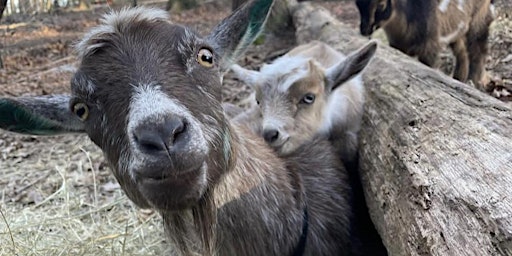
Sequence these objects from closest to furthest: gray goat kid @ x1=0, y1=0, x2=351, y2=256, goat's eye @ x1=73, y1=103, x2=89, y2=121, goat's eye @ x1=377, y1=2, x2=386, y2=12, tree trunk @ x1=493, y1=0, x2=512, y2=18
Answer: gray goat kid @ x1=0, y1=0, x2=351, y2=256, goat's eye @ x1=73, y1=103, x2=89, y2=121, goat's eye @ x1=377, y1=2, x2=386, y2=12, tree trunk @ x1=493, y1=0, x2=512, y2=18

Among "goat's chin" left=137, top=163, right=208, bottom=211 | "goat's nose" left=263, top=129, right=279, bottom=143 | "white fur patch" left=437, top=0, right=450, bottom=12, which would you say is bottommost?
"goat's nose" left=263, top=129, right=279, bottom=143

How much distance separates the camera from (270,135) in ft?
12.4

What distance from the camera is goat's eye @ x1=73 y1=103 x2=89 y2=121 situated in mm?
2613

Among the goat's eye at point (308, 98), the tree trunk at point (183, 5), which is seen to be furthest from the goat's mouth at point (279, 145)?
the tree trunk at point (183, 5)

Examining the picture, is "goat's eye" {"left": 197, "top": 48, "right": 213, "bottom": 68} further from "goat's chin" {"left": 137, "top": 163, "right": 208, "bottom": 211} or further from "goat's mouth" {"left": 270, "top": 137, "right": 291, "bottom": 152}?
"goat's mouth" {"left": 270, "top": 137, "right": 291, "bottom": 152}

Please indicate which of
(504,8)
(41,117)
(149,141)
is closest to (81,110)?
(41,117)

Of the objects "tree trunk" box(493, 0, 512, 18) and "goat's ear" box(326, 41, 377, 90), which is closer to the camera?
"goat's ear" box(326, 41, 377, 90)

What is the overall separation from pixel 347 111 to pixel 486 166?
190 cm

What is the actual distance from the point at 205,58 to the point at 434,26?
4319mm

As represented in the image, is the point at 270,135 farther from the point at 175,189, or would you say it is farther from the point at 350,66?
the point at 175,189

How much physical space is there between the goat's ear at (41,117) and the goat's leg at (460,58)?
15.3 feet

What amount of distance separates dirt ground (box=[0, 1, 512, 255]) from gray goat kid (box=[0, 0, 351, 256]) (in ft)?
1.45

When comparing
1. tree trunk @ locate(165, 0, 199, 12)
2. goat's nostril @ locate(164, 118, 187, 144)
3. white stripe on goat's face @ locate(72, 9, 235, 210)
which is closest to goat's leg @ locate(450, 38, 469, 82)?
white stripe on goat's face @ locate(72, 9, 235, 210)

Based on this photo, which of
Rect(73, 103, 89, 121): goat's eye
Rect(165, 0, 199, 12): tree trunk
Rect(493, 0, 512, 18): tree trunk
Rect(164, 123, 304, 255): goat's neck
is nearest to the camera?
Rect(73, 103, 89, 121): goat's eye
